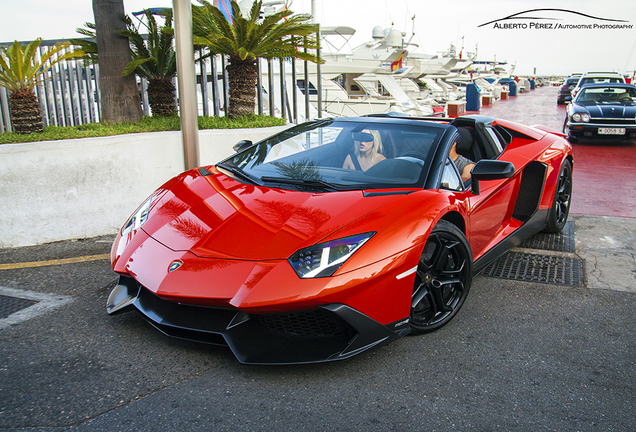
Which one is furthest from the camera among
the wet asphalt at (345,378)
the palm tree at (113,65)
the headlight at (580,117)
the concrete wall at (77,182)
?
the headlight at (580,117)

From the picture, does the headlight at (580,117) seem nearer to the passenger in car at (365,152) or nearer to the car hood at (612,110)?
the car hood at (612,110)

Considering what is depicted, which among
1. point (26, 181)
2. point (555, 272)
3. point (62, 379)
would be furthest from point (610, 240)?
point (26, 181)

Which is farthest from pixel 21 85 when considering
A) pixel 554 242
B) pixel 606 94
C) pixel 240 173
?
pixel 606 94

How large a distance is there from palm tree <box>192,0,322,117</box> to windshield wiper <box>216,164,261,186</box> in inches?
120

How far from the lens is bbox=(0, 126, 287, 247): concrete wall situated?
4406 millimetres

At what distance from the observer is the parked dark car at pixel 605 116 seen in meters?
11.3

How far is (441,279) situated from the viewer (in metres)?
2.93

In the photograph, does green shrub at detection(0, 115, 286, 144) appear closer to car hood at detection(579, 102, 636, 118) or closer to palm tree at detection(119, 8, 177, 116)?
palm tree at detection(119, 8, 177, 116)

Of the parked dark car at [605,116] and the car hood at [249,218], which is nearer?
the car hood at [249,218]

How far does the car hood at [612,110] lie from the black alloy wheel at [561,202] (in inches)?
307

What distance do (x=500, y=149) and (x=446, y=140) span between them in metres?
1.00

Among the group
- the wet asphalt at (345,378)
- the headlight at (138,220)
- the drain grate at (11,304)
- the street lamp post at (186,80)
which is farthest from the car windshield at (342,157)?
the drain grate at (11,304)

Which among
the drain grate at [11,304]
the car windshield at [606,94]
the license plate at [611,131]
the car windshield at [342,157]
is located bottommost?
the drain grate at [11,304]

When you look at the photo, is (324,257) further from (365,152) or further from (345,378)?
(365,152)
